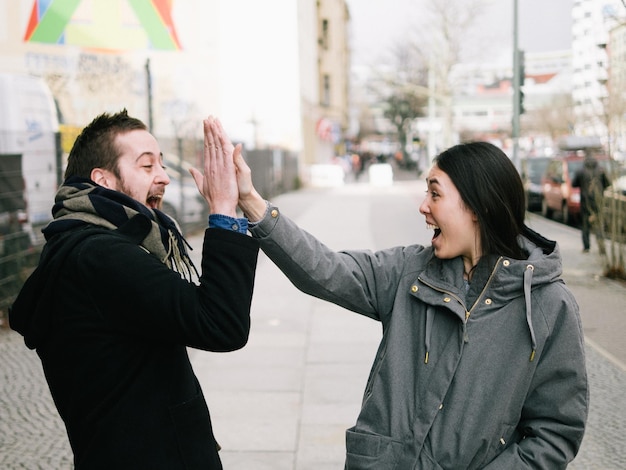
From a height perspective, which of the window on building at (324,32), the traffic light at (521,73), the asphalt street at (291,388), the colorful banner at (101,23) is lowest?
the asphalt street at (291,388)

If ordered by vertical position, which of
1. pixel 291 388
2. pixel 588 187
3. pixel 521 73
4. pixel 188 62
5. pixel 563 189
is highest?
pixel 188 62

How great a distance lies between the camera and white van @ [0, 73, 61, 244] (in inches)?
359

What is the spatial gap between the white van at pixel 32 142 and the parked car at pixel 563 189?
1195 cm

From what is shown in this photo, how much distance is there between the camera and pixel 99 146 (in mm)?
2207

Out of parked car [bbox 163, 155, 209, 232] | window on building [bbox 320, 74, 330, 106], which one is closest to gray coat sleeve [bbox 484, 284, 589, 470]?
parked car [bbox 163, 155, 209, 232]

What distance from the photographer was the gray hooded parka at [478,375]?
2131mm

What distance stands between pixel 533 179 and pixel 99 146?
73.9 feet

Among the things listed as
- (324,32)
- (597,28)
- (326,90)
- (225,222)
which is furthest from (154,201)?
(326,90)

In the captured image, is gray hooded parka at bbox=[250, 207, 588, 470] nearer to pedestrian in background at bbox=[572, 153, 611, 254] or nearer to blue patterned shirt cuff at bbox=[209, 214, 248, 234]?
blue patterned shirt cuff at bbox=[209, 214, 248, 234]

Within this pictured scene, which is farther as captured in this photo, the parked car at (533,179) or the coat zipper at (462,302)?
the parked car at (533,179)

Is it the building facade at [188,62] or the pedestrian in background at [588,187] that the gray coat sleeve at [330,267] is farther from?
the building facade at [188,62]

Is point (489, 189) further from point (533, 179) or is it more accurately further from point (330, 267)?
point (533, 179)

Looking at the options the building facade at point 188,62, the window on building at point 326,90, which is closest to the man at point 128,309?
the building facade at point 188,62

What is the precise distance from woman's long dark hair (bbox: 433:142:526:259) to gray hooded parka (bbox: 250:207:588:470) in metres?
0.10
